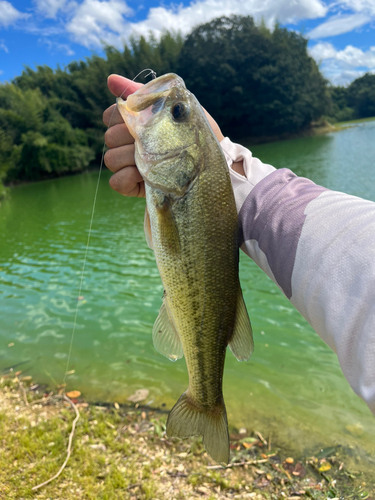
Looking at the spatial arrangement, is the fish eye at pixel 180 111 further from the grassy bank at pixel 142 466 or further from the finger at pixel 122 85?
the grassy bank at pixel 142 466

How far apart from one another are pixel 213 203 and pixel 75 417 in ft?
10.5

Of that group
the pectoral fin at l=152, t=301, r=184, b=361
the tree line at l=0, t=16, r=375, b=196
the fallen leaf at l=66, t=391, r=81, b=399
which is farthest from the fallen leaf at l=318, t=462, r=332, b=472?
the tree line at l=0, t=16, r=375, b=196

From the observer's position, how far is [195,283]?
1666 mm

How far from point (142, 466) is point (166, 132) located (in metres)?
2.88

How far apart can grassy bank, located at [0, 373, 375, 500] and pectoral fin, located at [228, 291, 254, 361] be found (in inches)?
68.3

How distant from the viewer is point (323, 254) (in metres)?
1.36

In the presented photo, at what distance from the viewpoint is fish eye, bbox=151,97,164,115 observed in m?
1.73

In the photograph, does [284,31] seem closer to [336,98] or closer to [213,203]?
[336,98]

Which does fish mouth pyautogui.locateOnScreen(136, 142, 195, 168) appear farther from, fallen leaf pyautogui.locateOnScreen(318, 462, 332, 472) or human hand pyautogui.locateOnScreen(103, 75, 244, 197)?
fallen leaf pyautogui.locateOnScreen(318, 462, 332, 472)

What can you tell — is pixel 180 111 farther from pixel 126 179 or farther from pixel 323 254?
pixel 323 254

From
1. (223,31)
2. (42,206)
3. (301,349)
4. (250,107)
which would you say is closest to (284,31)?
(223,31)

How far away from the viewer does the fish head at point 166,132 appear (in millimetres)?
1658

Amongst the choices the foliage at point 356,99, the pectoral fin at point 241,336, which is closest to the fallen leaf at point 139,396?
the pectoral fin at point 241,336

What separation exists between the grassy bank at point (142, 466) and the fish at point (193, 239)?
1468mm
